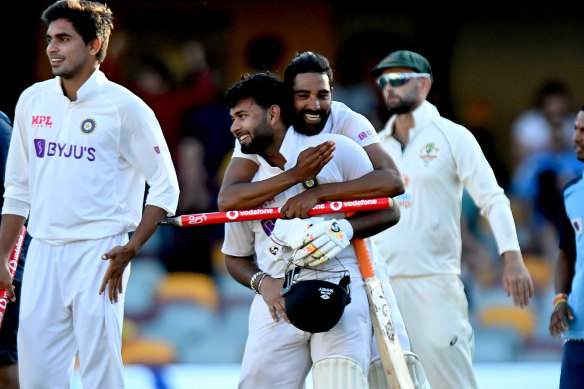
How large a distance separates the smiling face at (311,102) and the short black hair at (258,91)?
0.14 metres

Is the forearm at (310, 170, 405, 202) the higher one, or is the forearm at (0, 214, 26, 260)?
the forearm at (310, 170, 405, 202)

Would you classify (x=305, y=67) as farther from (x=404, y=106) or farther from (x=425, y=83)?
(x=425, y=83)

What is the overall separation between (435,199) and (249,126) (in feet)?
5.86

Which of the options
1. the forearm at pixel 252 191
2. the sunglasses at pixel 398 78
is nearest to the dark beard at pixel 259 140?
the forearm at pixel 252 191

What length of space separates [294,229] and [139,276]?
5362 mm

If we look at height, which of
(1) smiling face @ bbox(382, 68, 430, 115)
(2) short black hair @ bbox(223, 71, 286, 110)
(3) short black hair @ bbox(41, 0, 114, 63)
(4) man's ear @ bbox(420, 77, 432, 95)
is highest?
(3) short black hair @ bbox(41, 0, 114, 63)

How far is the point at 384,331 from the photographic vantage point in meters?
4.13

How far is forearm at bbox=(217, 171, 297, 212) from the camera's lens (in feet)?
13.9

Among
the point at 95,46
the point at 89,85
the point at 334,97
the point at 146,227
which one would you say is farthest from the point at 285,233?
the point at 334,97

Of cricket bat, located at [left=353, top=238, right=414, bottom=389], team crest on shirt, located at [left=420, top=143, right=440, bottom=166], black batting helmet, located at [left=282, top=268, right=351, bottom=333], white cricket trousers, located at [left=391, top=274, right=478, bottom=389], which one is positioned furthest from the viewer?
team crest on shirt, located at [left=420, top=143, right=440, bottom=166]

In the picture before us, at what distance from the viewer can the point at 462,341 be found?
5.71 m

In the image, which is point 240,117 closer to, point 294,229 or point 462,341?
point 294,229

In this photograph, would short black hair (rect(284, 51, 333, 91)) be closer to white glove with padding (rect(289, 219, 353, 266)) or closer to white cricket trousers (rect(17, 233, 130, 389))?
white glove with padding (rect(289, 219, 353, 266))

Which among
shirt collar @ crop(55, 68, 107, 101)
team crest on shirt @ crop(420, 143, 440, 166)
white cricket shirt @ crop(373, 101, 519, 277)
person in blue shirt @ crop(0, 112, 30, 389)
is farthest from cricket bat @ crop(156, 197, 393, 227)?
team crest on shirt @ crop(420, 143, 440, 166)
